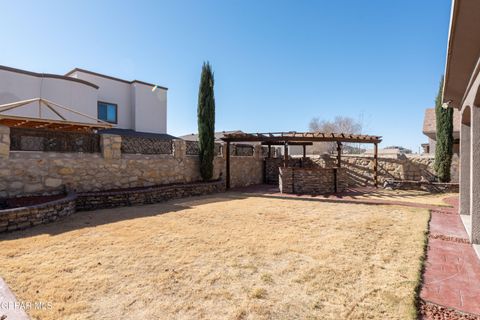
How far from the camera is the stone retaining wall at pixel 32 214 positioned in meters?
5.57

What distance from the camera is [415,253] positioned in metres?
4.37

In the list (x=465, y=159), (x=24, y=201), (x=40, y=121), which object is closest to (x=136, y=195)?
(x=24, y=201)

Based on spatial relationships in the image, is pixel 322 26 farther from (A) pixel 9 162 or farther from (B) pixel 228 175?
(A) pixel 9 162

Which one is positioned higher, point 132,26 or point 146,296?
point 132,26

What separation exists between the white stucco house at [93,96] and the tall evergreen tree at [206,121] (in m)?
4.46

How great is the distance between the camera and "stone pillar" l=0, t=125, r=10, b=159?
23.4 feet

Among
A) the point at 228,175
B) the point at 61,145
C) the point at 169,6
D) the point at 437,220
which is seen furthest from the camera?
the point at 228,175

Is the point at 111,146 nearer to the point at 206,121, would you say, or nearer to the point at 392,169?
the point at 206,121

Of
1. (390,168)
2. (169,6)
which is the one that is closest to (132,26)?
(169,6)

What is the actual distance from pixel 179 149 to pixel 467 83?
1069 centimetres

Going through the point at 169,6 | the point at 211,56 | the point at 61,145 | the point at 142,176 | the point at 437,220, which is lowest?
the point at 437,220

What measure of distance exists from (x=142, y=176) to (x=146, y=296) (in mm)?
8400

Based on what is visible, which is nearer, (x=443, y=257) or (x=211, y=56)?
(x=443, y=257)

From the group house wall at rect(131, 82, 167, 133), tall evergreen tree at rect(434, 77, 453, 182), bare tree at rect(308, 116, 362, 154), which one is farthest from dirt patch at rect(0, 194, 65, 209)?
bare tree at rect(308, 116, 362, 154)
